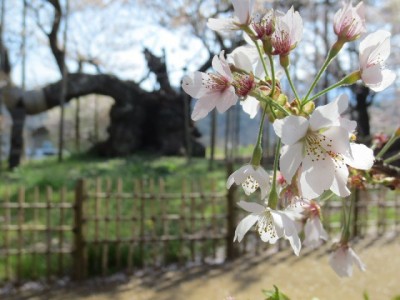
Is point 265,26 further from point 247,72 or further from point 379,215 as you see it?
point 379,215

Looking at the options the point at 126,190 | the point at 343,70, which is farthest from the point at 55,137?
the point at 126,190

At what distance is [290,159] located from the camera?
44 centimetres

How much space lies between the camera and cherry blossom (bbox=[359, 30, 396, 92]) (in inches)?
20.3

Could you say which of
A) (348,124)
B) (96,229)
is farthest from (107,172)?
(348,124)

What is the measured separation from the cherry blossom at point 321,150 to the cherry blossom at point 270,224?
0.27ft

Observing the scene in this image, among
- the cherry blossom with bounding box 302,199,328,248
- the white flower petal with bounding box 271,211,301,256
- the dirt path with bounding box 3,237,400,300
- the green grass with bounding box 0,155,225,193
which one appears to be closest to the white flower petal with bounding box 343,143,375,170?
the white flower petal with bounding box 271,211,301,256

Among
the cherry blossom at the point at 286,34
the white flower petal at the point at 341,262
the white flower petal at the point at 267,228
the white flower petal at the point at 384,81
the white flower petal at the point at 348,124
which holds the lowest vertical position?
the white flower petal at the point at 341,262

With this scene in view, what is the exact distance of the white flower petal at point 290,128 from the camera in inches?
16.3

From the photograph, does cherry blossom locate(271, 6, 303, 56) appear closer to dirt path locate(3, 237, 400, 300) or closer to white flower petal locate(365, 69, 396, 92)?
white flower petal locate(365, 69, 396, 92)

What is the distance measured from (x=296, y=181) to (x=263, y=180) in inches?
2.1

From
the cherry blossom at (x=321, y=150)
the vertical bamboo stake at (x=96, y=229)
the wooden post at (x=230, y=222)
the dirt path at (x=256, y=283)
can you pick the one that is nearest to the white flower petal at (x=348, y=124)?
the cherry blossom at (x=321, y=150)

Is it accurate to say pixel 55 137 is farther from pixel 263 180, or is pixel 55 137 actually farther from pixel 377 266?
pixel 263 180

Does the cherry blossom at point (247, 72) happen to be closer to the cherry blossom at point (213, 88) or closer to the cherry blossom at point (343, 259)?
the cherry blossom at point (213, 88)

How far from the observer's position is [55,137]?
104ft
